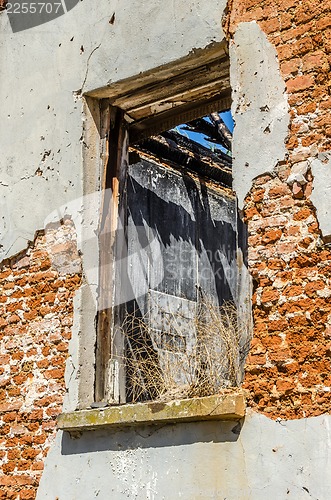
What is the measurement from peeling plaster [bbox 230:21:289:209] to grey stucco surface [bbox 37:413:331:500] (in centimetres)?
140

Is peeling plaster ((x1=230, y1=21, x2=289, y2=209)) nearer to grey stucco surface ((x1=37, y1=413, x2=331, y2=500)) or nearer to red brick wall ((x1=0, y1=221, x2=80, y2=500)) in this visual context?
grey stucco surface ((x1=37, y1=413, x2=331, y2=500))

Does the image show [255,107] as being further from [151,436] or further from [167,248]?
[167,248]

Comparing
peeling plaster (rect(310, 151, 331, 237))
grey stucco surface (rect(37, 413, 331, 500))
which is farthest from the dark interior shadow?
peeling plaster (rect(310, 151, 331, 237))

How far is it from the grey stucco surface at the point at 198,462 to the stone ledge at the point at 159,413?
0.27 feet

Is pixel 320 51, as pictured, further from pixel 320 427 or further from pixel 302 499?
pixel 302 499

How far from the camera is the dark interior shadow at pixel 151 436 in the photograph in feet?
14.2

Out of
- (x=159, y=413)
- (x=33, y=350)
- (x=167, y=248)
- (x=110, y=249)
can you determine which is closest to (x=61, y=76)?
(x=110, y=249)

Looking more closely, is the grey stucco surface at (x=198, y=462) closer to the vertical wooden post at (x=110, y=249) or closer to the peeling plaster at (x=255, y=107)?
the vertical wooden post at (x=110, y=249)

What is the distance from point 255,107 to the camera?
4.76 m

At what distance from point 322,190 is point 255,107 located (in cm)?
77

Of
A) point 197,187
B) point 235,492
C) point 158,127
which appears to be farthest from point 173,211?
point 235,492

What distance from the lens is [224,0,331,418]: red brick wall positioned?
13.7 feet

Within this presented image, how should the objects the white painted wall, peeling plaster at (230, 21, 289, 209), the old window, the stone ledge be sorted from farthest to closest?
the old window
peeling plaster at (230, 21, 289, 209)
the stone ledge
the white painted wall

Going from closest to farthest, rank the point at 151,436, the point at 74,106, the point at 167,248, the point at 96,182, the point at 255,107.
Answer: the point at 151,436 → the point at 255,107 → the point at 96,182 → the point at 74,106 → the point at 167,248
